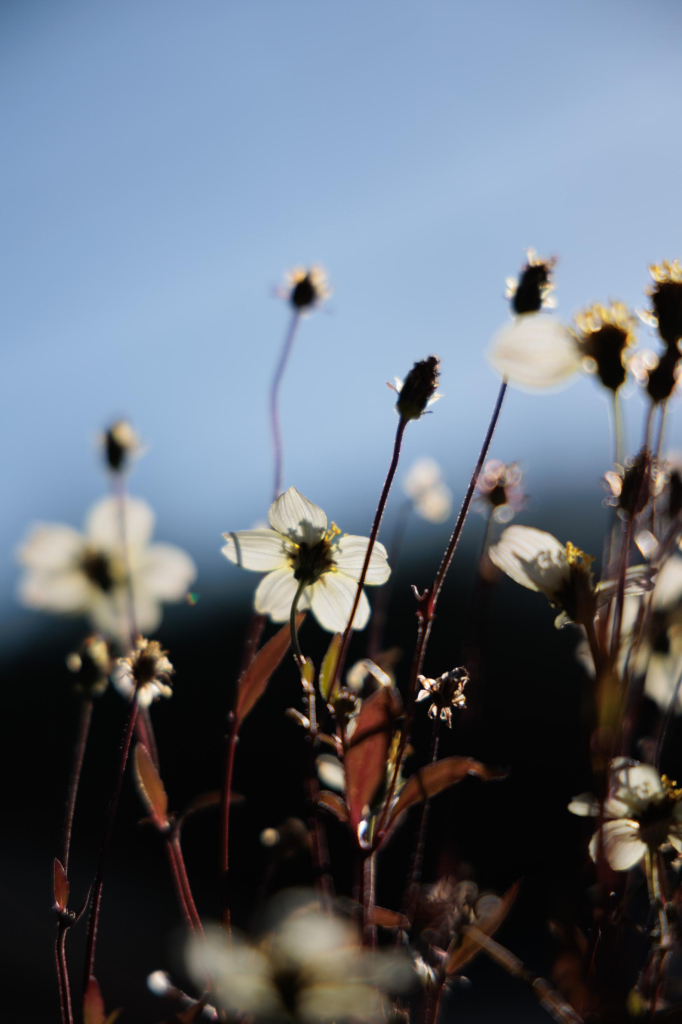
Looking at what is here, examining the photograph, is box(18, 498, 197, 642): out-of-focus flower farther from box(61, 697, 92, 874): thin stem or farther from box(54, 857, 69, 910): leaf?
box(54, 857, 69, 910): leaf

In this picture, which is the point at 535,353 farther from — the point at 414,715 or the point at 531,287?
the point at 414,715

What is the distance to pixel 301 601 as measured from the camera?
1.62 feet

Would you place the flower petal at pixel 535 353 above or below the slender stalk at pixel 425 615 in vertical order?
above

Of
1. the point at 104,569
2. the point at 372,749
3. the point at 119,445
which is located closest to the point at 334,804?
the point at 372,749

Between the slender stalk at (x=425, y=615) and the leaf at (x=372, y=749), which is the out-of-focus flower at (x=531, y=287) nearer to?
the slender stalk at (x=425, y=615)

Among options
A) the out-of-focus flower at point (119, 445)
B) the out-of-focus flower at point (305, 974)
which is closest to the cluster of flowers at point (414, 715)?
the out-of-focus flower at point (305, 974)

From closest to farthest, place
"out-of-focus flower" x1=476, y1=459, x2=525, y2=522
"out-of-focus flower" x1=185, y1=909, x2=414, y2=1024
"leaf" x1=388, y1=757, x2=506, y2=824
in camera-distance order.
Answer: "out-of-focus flower" x1=185, y1=909, x2=414, y2=1024
"leaf" x1=388, y1=757, x2=506, y2=824
"out-of-focus flower" x1=476, y1=459, x2=525, y2=522

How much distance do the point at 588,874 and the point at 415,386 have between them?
295mm

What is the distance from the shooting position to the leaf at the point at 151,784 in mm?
431

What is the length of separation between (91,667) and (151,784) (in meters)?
0.13

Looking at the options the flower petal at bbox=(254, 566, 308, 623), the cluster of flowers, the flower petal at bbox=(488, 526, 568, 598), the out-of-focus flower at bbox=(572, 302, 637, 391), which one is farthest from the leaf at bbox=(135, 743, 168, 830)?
the out-of-focus flower at bbox=(572, 302, 637, 391)

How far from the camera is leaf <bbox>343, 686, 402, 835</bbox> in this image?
36cm

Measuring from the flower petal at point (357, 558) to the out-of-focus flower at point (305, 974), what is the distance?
256 mm

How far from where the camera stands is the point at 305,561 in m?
0.49
